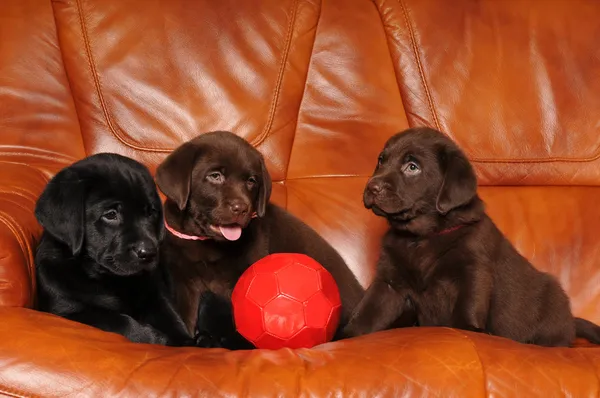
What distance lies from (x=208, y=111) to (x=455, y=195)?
138 cm

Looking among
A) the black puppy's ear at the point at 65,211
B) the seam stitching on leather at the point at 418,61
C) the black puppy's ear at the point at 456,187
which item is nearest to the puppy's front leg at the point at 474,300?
the black puppy's ear at the point at 456,187

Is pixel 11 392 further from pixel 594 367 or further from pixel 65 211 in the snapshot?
pixel 594 367

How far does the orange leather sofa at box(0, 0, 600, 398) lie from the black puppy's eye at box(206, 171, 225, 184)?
71 centimetres

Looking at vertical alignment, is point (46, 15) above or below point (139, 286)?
above

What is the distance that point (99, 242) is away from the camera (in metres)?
2.78

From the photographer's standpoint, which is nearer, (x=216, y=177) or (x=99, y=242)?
(x=99, y=242)

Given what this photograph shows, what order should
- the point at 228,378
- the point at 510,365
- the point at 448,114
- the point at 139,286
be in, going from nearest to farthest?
the point at 228,378, the point at 510,365, the point at 139,286, the point at 448,114

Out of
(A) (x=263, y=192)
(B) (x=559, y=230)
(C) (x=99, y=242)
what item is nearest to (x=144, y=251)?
(C) (x=99, y=242)

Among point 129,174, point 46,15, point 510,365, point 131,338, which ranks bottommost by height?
point 131,338

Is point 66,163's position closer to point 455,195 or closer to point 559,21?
point 455,195

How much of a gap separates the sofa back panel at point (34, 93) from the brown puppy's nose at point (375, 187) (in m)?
1.47

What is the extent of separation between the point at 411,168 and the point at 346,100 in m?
0.93

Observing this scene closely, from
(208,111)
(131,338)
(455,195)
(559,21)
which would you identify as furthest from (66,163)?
(559,21)

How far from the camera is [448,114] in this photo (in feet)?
13.1
